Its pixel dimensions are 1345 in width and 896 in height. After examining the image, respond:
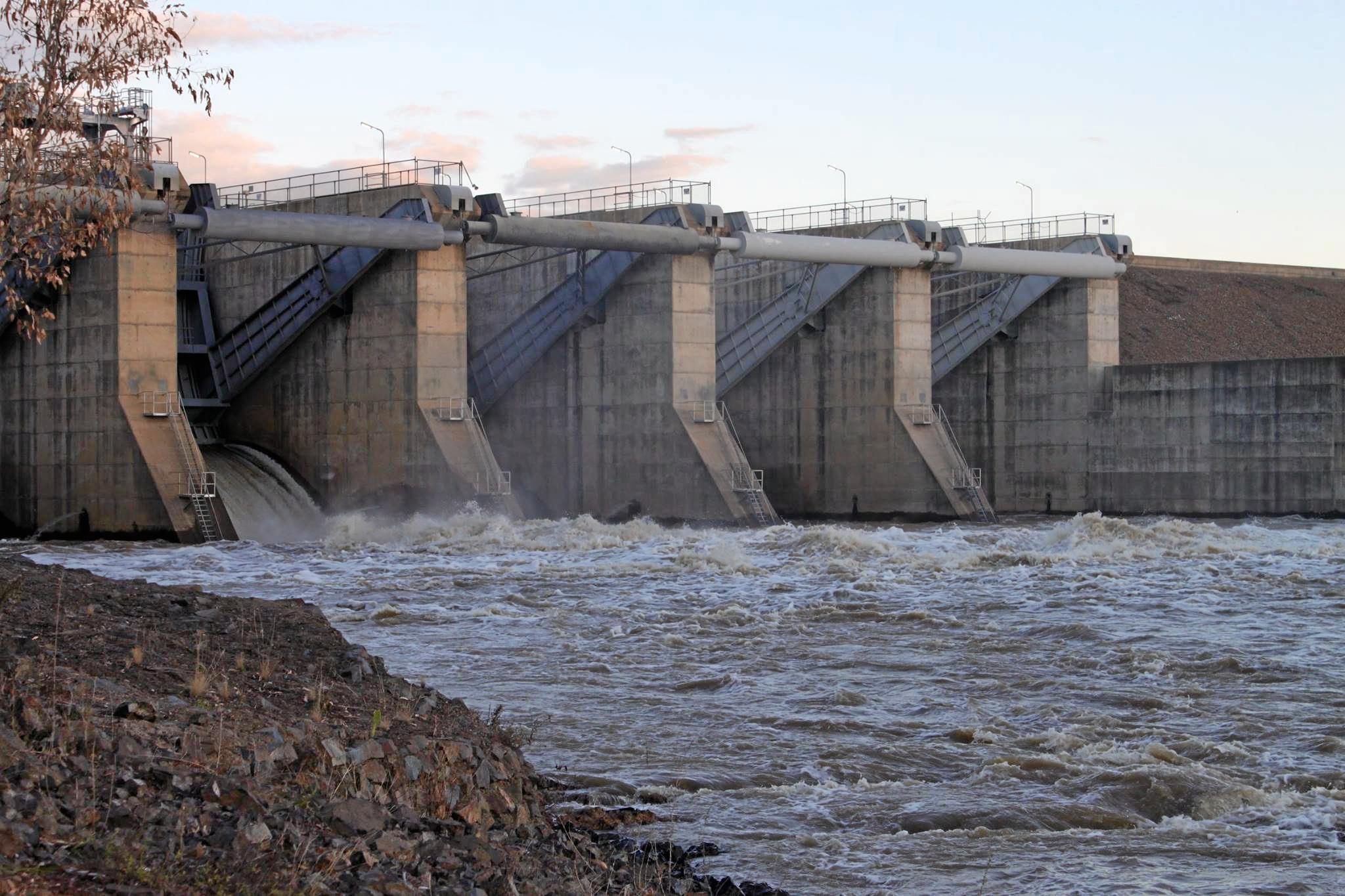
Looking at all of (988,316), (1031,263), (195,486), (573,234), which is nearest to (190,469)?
(195,486)

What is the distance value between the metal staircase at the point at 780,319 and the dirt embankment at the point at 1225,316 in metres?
27.7

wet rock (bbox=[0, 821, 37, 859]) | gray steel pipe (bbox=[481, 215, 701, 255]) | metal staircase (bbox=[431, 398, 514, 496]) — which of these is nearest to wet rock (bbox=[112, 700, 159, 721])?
wet rock (bbox=[0, 821, 37, 859])

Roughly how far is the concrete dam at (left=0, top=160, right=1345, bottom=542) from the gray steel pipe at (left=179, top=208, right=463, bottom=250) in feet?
0.22

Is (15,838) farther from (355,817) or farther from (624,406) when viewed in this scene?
(624,406)

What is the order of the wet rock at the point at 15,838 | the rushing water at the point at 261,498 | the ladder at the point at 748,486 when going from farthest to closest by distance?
the ladder at the point at 748,486
the rushing water at the point at 261,498
the wet rock at the point at 15,838

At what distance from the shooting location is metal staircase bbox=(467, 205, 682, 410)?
38.7 m

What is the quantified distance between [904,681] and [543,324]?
24.9 meters

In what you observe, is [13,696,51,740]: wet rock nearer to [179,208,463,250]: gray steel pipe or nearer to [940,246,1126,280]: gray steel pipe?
[179,208,463,250]: gray steel pipe

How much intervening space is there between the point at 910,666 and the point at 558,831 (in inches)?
337

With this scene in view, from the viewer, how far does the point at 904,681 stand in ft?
53.4

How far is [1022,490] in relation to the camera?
1784 inches

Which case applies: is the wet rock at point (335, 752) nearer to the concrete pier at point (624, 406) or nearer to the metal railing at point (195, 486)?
the metal railing at point (195, 486)

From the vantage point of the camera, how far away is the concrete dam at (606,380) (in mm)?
31844

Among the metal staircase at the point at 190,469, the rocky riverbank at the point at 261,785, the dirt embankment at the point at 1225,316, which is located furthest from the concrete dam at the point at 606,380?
the dirt embankment at the point at 1225,316
